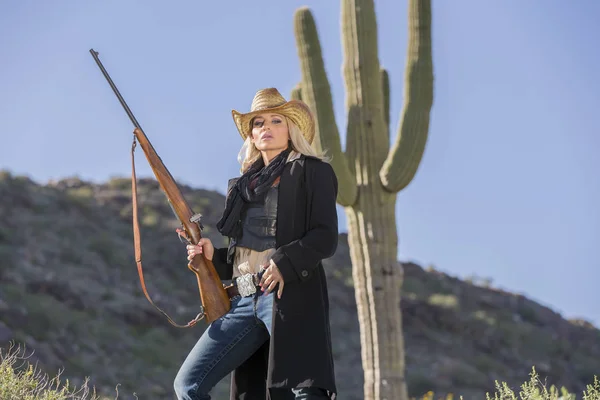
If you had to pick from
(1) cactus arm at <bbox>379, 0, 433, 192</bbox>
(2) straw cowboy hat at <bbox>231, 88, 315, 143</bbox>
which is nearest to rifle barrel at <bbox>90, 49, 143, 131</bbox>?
(2) straw cowboy hat at <bbox>231, 88, 315, 143</bbox>

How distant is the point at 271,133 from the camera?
4109 millimetres

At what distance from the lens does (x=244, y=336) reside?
3.85 m

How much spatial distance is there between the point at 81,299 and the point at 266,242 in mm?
16124

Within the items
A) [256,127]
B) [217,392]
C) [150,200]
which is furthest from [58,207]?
[256,127]

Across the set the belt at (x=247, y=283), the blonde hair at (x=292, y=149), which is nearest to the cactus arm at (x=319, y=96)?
the blonde hair at (x=292, y=149)

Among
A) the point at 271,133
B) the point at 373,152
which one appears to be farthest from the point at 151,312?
the point at 271,133

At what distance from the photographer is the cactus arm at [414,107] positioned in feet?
30.1

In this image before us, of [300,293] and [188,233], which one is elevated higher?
[188,233]

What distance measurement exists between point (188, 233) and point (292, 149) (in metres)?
0.62

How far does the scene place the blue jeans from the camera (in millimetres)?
3750

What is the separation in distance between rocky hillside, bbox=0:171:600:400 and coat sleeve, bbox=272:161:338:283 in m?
11.8

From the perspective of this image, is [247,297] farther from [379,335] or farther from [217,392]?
[217,392]

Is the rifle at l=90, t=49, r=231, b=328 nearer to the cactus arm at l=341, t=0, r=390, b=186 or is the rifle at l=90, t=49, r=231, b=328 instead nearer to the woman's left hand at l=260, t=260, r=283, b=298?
the woman's left hand at l=260, t=260, r=283, b=298

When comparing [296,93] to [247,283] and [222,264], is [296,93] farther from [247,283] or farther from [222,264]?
[247,283]
